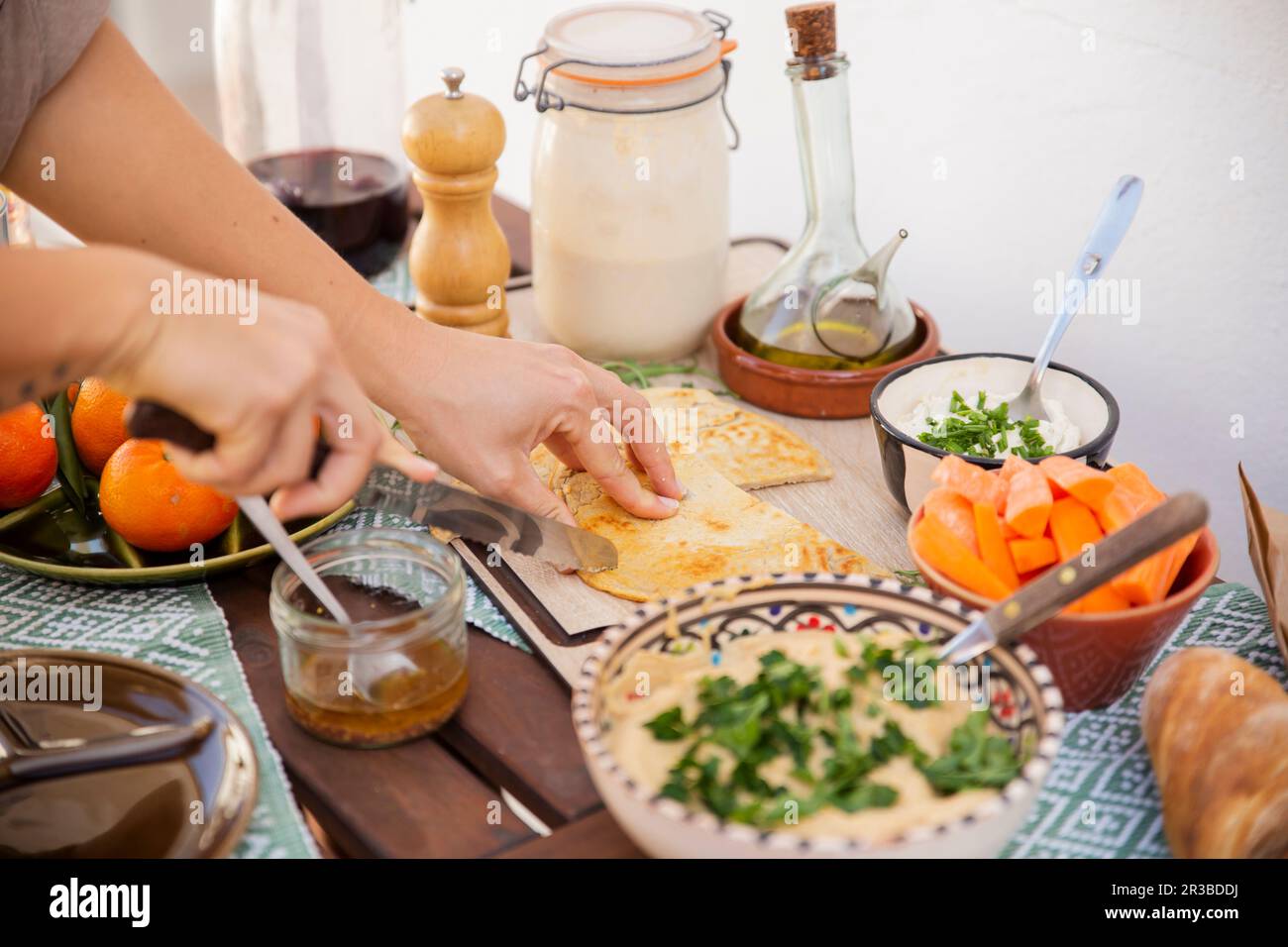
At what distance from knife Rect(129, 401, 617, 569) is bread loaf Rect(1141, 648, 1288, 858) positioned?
586 millimetres

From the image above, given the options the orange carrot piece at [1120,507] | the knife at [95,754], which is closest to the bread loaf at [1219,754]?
the orange carrot piece at [1120,507]

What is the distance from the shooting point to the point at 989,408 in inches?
60.7

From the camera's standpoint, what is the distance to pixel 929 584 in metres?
1.16

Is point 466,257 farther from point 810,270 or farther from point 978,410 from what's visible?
point 978,410

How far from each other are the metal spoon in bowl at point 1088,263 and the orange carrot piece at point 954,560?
40 centimetres

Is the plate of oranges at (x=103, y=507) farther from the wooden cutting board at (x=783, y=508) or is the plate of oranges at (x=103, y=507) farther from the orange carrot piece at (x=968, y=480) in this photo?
the orange carrot piece at (x=968, y=480)

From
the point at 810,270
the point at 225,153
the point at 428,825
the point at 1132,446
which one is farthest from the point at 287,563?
the point at 1132,446

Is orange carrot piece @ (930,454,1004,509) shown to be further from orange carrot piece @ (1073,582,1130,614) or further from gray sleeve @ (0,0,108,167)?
gray sleeve @ (0,0,108,167)

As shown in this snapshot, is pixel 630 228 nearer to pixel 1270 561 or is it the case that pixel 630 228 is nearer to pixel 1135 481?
pixel 1135 481

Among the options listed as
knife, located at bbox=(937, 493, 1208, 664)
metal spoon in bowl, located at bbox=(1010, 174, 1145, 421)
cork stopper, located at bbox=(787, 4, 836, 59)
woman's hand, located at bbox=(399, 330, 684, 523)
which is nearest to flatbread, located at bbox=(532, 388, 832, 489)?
woman's hand, located at bbox=(399, 330, 684, 523)

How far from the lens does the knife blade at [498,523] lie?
1359 millimetres

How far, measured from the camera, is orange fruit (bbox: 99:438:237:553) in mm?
1321

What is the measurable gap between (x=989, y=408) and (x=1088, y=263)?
0.67 ft

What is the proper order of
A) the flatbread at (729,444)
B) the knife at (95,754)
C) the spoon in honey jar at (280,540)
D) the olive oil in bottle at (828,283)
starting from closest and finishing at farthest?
the spoon in honey jar at (280,540) → the knife at (95,754) → the flatbread at (729,444) → the olive oil in bottle at (828,283)
